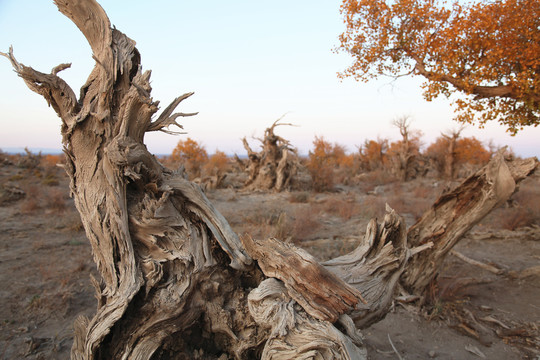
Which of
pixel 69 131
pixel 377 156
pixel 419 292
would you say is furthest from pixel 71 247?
pixel 377 156

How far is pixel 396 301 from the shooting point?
4.46 m

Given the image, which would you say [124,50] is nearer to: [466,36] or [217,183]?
[466,36]

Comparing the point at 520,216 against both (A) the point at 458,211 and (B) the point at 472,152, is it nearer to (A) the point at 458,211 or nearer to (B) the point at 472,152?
(A) the point at 458,211

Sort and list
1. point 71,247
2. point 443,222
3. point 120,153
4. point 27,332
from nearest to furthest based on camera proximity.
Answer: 1. point 120,153
2. point 27,332
3. point 443,222
4. point 71,247

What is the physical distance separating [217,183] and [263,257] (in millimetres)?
Result: 12695

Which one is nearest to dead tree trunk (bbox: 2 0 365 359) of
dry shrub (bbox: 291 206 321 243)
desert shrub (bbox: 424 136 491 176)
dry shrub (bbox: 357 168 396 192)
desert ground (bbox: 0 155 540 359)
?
desert ground (bbox: 0 155 540 359)

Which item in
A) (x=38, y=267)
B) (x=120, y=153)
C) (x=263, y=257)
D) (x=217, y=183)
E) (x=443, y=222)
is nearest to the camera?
(x=120, y=153)

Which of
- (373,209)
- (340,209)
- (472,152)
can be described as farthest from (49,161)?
(472,152)

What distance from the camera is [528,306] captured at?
4.72 metres

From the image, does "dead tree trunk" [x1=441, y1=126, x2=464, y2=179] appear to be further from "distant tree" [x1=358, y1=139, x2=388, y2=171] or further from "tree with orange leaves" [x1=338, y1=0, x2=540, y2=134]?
"tree with orange leaves" [x1=338, y1=0, x2=540, y2=134]

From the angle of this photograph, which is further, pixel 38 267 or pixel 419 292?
pixel 38 267

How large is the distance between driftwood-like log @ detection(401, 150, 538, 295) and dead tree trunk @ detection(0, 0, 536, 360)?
177 centimetres

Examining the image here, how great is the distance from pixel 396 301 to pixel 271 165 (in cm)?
1120

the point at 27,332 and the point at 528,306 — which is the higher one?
the point at 528,306
